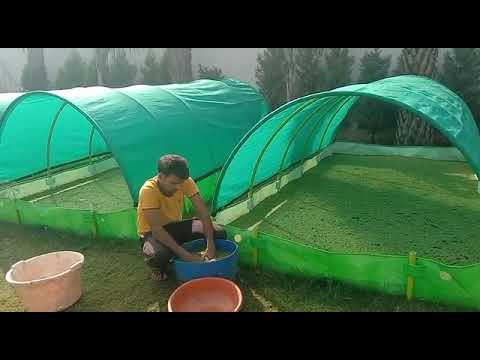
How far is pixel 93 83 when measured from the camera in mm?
19750

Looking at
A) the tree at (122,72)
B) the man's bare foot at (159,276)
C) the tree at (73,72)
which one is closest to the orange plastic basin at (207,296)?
the man's bare foot at (159,276)

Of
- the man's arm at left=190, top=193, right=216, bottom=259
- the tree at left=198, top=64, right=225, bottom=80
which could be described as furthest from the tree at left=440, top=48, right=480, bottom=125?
the man's arm at left=190, top=193, right=216, bottom=259

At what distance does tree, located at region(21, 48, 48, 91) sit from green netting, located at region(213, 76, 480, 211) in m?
17.0

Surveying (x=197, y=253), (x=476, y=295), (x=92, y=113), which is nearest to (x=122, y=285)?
(x=197, y=253)

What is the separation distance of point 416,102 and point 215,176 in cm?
398

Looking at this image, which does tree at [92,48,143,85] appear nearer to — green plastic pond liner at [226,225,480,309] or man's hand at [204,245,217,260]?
green plastic pond liner at [226,225,480,309]

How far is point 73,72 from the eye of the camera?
65.6 ft

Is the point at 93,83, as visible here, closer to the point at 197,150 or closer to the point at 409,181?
the point at 197,150

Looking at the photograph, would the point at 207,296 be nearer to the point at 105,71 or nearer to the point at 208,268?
the point at 208,268

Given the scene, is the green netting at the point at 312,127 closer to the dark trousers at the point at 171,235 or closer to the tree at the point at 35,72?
the dark trousers at the point at 171,235

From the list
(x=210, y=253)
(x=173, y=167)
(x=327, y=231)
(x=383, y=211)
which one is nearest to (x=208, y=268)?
(x=210, y=253)

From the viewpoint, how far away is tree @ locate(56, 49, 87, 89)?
19.9 meters

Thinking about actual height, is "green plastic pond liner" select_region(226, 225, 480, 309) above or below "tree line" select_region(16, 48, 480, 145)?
below

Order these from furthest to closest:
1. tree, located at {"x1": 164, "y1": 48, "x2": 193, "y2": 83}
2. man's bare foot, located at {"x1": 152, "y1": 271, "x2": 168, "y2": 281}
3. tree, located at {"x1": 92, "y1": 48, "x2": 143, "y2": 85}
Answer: tree, located at {"x1": 92, "y1": 48, "x2": 143, "y2": 85}, tree, located at {"x1": 164, "y1": 48, "x2": 193, "y2": 83}, man's bare foot, located at {"x1": 152, "y1": 271, "x2": 168, "y2": 281}
